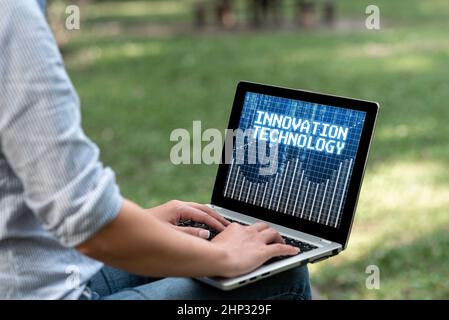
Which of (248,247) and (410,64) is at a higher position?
(248,247)

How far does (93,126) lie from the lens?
7293mm

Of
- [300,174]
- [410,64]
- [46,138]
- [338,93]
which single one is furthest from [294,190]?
[410,64]

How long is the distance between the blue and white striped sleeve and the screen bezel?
0.70 m

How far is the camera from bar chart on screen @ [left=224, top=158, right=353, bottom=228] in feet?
6.23

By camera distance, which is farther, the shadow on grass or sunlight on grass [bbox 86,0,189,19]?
sunlight on grass [bbox 86,0,189,19]

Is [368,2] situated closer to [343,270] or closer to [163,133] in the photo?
[163,133]

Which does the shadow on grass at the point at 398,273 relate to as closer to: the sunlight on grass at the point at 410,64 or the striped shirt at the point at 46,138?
the striped shirt at the point at 46,138

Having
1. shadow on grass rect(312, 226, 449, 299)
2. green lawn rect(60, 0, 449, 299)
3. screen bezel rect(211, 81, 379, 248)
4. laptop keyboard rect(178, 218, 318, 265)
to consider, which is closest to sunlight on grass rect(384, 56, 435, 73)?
green lawn rect(60, 0, 449, 299)

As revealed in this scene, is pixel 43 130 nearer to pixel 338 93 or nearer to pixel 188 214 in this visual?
pixel 188 214

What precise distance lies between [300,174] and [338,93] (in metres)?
6.44

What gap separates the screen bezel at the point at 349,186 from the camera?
1865mm

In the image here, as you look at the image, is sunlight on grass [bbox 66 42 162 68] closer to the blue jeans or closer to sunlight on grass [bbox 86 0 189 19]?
sunlight on grass [bbox 86 0 189 19]

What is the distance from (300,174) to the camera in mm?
1993

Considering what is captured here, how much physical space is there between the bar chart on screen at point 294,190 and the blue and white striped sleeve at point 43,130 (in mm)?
696
